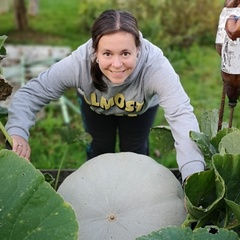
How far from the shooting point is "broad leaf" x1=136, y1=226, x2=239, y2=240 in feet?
4.58

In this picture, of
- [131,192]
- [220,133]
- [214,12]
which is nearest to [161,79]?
[220,133]

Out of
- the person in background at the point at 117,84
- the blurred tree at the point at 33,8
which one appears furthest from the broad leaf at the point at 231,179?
the blurred tree at the point at 33,8

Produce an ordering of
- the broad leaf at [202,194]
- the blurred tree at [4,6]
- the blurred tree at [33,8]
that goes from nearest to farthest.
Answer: the broad leaf at [202,194] < the blurred tree at [33,8] < the blurred tree at [4,6]

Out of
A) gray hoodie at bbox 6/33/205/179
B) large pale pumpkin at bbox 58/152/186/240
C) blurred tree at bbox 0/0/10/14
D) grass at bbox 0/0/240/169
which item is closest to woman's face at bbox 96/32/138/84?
gray hoodie at bbox 6/33/205/179

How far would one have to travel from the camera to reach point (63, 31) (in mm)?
6441

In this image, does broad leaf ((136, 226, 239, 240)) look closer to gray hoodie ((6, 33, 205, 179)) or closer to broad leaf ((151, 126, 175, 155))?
gray hoodie ((6, 33, 205, 179))

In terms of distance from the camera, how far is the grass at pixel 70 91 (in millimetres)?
3477

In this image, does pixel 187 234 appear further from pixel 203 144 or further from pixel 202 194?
pixel 203 144

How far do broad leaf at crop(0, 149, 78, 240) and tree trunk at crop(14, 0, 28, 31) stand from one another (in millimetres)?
4918

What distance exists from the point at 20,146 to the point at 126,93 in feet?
1.48

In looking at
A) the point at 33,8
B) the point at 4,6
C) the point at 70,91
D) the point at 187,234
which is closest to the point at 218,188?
the point at 187,234

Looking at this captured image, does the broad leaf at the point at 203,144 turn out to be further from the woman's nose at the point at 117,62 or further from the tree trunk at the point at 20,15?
the tree trunk at the point at 20,15

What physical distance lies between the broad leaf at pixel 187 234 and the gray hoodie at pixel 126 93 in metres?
0.40

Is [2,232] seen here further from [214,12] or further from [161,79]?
[214,12]
